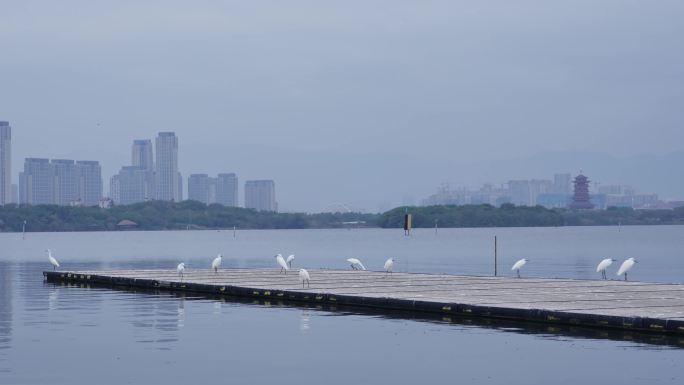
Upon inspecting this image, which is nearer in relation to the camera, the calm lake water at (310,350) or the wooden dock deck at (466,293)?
the calm lake water at (310,350)

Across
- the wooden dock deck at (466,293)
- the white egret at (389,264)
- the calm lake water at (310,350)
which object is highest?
the white egret at (389,264)

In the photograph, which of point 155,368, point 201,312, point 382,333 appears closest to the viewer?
point 155,368

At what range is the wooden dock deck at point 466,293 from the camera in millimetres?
24359

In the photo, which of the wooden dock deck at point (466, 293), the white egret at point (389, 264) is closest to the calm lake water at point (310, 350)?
the wooden dock deck at point (466, 293)

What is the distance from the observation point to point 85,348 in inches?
864

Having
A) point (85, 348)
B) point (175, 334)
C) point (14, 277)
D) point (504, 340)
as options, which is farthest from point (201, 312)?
point (14, 277)

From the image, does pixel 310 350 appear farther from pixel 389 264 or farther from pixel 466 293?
pixel 389 264

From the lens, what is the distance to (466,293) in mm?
31641

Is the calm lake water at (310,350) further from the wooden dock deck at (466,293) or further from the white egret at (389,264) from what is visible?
the white egret at (389,264)

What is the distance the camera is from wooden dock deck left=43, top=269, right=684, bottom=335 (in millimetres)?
24359

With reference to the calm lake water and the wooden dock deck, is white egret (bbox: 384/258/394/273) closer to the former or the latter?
the wooden dock deck

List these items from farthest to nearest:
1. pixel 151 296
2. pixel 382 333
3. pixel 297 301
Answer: pixel 151 296 < pixel 297 301 < pixel 382 333

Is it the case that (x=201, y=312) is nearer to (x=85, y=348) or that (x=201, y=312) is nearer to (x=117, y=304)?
(x=117, y=304)

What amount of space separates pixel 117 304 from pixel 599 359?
1734 centimetres
